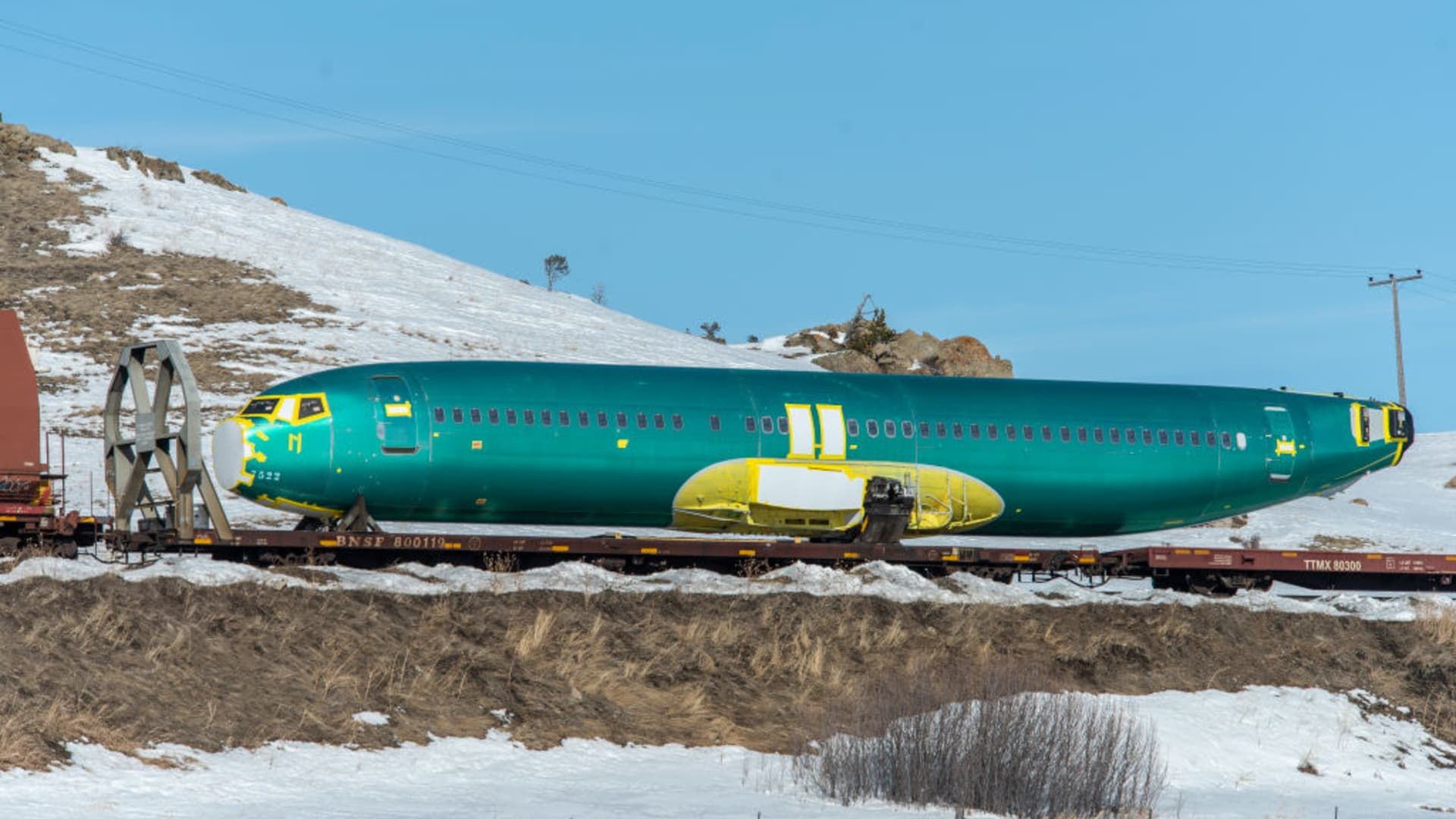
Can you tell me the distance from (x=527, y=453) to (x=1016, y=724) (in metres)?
15.4

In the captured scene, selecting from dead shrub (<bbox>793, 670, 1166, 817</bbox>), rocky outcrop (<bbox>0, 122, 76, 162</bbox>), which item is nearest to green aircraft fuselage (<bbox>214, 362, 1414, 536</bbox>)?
dead shrub (<bbox>793, 670, 1166, 817</bbox>)

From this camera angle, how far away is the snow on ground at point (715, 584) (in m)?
28.4

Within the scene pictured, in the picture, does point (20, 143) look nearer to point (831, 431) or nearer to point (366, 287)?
point (366, 287)

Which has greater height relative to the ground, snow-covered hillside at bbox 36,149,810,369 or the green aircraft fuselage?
snow-covered hillside at bbox 36,149,810,369

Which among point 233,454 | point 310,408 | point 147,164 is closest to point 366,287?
point 147,164

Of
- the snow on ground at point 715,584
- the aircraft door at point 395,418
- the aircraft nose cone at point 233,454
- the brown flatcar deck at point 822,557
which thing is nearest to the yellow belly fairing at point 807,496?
the brown flatcar deck at point 822,557

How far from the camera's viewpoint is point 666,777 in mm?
22359

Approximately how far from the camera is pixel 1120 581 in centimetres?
4203

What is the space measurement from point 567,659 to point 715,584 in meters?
6.18

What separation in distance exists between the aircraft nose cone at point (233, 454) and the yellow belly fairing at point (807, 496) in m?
8.17

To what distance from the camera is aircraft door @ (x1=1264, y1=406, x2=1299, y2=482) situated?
137ft

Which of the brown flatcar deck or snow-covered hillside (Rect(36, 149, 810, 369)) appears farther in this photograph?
snow-covered hillside (Rect(36, 149, 810, 369))

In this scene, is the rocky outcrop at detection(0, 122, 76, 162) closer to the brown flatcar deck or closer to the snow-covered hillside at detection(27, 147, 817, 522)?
the snow-covered hillside at detection(27, 147, 817, 522)

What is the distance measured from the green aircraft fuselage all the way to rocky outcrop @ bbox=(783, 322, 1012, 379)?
4108cm
